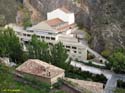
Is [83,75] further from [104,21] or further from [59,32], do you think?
[59,32]

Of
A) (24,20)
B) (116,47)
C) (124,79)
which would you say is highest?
(24,20)

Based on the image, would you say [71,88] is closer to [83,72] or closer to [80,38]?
[83,72]

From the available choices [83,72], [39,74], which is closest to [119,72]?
[83,72]

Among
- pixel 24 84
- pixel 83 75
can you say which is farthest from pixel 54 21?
pixel 24 84

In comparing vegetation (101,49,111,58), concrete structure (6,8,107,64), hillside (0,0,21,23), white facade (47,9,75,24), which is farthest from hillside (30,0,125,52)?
hillside (0,0,21,23)

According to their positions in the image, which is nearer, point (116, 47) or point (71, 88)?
point (71, 88)

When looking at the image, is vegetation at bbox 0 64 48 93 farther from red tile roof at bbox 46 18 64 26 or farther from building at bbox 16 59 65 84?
red tile roof at bbox 46 18 64 26

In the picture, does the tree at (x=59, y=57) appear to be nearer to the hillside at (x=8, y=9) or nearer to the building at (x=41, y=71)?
the building at (x=41, y=71)
